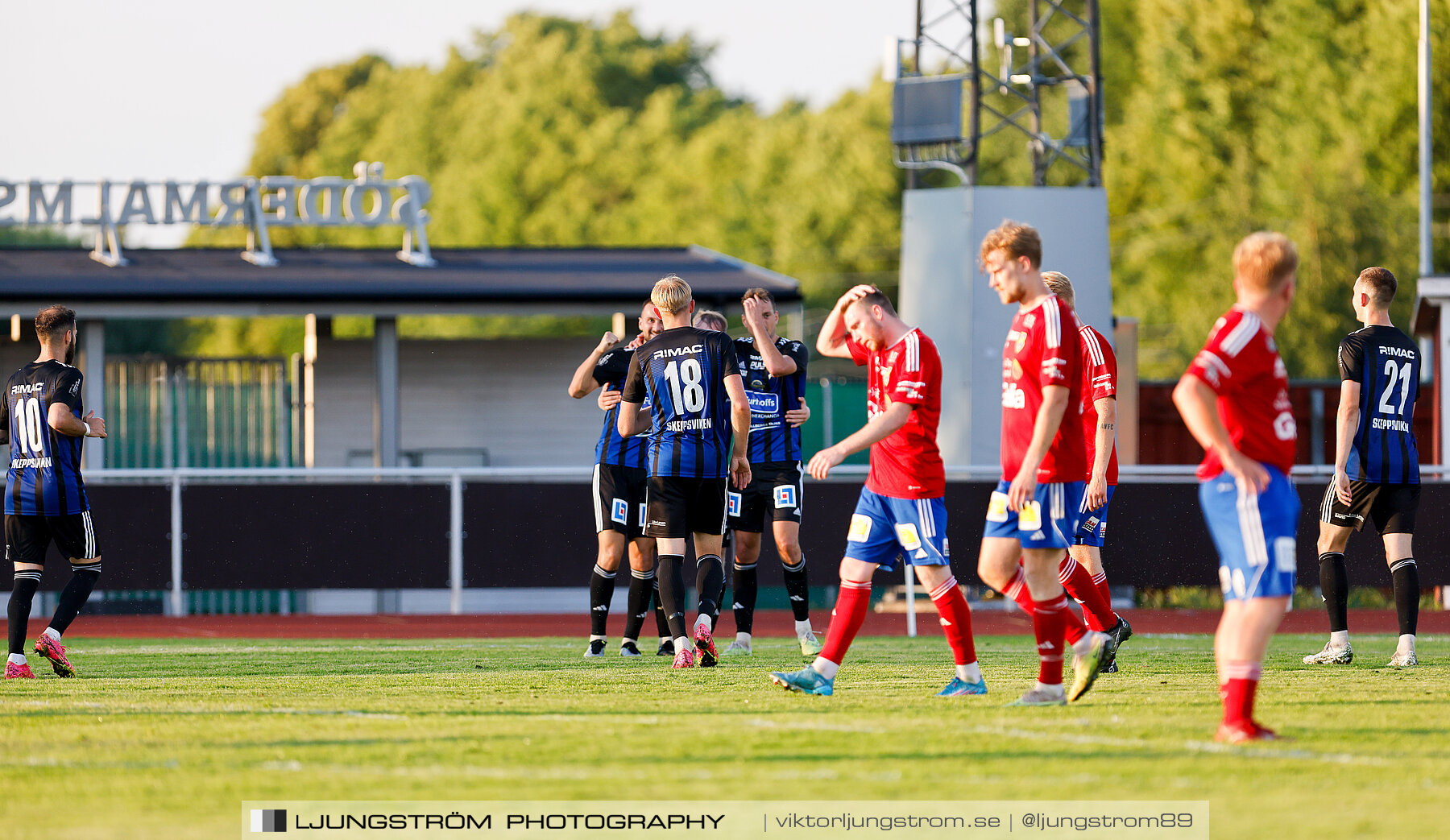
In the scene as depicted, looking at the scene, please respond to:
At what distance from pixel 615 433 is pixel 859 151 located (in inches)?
1474

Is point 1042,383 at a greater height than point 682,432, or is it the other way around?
point 1042,383

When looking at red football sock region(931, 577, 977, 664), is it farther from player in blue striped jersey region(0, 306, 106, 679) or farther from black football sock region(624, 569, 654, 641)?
player in blue striped jersey region(0, 306, 106, 679)

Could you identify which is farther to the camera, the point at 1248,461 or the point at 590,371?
the point at 590,371

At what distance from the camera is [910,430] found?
22.9ft

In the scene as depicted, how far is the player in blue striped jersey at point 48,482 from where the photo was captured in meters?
8.78

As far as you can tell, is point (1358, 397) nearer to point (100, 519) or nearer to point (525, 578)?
point (525, 578)

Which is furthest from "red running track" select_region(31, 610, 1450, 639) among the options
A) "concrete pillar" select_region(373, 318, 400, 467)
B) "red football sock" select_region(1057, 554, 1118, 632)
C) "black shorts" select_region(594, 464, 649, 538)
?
"red football sock" select_region(1057, 554, 1118, 632)

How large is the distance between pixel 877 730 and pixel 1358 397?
13.0ft

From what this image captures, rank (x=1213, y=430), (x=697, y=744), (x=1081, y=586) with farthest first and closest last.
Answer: (x=1081, y=586) < (x=697, y=744) < (x=1213, y=430)

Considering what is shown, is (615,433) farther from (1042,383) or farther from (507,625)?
(507,625)

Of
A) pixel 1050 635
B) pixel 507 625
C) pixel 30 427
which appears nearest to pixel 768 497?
pixel 1050 635

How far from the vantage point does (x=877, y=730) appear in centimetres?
604

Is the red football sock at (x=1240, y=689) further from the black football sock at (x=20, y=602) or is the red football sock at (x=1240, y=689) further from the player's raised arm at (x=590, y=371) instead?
the black football sock at (x=20, y=602)

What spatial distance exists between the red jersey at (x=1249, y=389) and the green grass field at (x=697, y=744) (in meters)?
0.98
